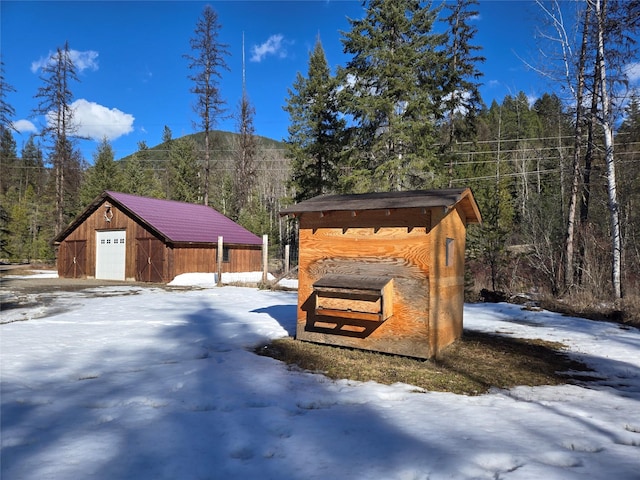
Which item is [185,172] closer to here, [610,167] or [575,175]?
[575,175]

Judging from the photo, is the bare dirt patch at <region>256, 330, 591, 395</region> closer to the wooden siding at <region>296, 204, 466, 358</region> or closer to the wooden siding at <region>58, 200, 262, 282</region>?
the wooden siding at <region>296, 204, 466, 358</region>

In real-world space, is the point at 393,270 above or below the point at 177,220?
below

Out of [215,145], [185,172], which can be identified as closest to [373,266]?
[185,172]

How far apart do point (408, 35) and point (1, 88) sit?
25534mm

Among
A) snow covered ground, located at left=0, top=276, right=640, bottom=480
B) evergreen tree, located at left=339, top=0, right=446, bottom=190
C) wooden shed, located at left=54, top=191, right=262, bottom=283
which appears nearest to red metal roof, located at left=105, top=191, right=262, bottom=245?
wooden shed, located at left=54, top=191, right=262, bottom=283

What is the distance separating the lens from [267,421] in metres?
3.68

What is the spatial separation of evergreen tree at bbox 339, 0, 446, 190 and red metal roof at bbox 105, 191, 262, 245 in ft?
31.4

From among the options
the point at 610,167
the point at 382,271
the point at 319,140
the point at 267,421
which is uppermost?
the point at 319,140

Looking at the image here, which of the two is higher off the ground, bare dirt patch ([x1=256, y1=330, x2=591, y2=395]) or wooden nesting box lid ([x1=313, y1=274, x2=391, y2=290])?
wooden nesting box lid ([x1=313, y1=274, x2=391, y2=290])

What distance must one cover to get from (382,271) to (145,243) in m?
18.8

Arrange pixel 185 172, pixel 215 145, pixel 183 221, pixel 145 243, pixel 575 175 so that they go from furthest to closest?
pixel 215 145, pixel 185 172, pixel 183 221, pixel 145 243, pixel 575 175

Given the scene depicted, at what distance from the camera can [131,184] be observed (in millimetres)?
42000

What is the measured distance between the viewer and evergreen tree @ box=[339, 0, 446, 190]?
718 inches

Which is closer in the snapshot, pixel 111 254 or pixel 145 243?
pixel 145 243
